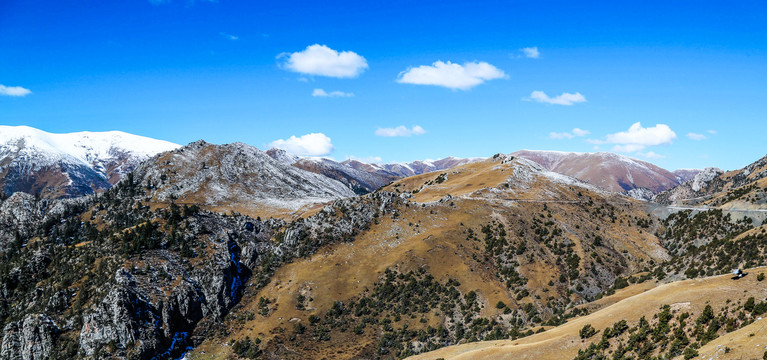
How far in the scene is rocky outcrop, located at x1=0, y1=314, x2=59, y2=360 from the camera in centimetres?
9725

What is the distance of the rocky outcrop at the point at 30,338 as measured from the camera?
97.2 metres

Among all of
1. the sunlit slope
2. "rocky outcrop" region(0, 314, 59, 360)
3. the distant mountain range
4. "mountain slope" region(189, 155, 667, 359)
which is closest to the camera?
the sunlit slope

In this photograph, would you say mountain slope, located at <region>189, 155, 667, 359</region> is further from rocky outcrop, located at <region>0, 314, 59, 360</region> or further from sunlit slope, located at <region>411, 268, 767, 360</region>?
rocky outcrop, located at <region>0, 314, 59, 360</region>

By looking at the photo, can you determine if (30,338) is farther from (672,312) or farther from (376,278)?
(672,312)

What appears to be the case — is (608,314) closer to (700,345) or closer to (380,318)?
(700,345)

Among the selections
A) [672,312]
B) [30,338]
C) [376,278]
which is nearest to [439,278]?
[376,278]

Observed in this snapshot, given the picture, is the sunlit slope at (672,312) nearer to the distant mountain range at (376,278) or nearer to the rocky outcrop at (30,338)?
the distant mountain range at (376,278)

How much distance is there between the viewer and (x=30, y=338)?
9775cm

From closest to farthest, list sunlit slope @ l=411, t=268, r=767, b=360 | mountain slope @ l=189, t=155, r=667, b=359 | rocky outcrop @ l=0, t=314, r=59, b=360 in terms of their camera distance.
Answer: sunlit slope @ l=411, t=268, r=767, b=360 < rocky outcrop @ l=0, t=314, r=59, b=360 < mountain slope @ l=189, t=155, r=667, b=359

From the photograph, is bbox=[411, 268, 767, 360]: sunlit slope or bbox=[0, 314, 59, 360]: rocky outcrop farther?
bbox=[0, 314, 59, 360]: rocky outcrop

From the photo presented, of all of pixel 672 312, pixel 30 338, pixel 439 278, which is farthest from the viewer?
pixel 439 278

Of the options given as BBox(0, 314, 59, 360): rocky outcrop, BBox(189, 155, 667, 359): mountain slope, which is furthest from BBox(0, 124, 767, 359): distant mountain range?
BBox(189, 155, 667, 359): mountain slope

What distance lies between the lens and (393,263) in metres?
128

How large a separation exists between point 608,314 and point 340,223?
9872 centimetres
